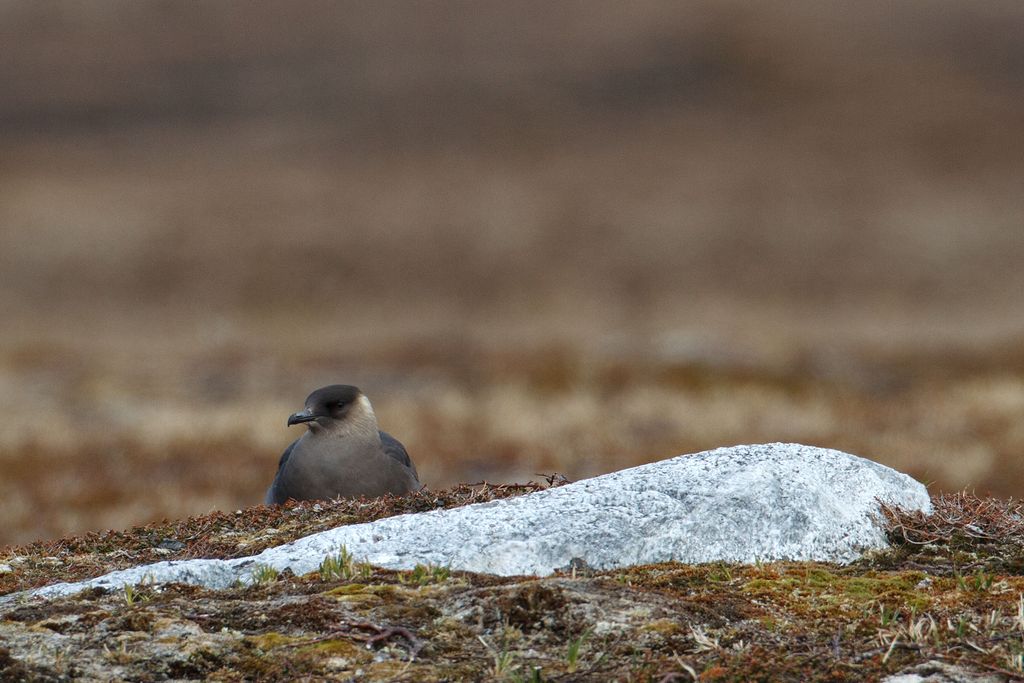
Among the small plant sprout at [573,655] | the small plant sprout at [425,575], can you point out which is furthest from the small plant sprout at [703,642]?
the small plant sprout at [425,575]

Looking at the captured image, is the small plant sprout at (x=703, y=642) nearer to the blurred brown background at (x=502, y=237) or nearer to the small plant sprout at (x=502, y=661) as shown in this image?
the small plant sprout at (x=502, y=661)

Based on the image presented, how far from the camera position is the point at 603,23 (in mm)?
70312

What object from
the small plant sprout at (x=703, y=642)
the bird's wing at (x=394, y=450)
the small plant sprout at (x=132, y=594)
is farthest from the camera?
the bird's wing at (x=394, y=450)

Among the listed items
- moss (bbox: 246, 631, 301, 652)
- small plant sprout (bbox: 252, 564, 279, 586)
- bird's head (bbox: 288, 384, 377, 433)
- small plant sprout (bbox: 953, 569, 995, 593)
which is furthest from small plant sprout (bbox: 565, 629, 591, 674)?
bird's head (bbox: 288, 384, 377, 433)

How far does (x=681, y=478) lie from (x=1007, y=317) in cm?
3780

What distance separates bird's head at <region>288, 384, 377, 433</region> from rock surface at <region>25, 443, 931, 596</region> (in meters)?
3.02

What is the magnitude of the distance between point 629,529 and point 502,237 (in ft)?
151

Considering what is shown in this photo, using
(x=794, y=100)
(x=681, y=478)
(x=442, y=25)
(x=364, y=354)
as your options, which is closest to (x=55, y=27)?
(x=442, y=25)

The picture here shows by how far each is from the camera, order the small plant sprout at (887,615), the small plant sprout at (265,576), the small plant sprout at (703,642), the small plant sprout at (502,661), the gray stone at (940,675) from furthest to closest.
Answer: the small plant sprout at (265,576)
the small plant sprout at (887,615)
the small plant sprout at (703,642)
the small plant sprout at (502,661)
the gray stone at (940,675)

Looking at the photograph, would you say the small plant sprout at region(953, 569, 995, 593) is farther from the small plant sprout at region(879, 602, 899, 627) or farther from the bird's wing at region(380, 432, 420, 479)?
the bird's wing at region(380, 432, 420, 479)

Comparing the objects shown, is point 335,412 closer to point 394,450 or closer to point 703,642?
point 394,450

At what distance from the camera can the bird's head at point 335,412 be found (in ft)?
31.6

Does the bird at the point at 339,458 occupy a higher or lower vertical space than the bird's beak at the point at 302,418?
lower

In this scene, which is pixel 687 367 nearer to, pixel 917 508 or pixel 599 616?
pixel 917 508
